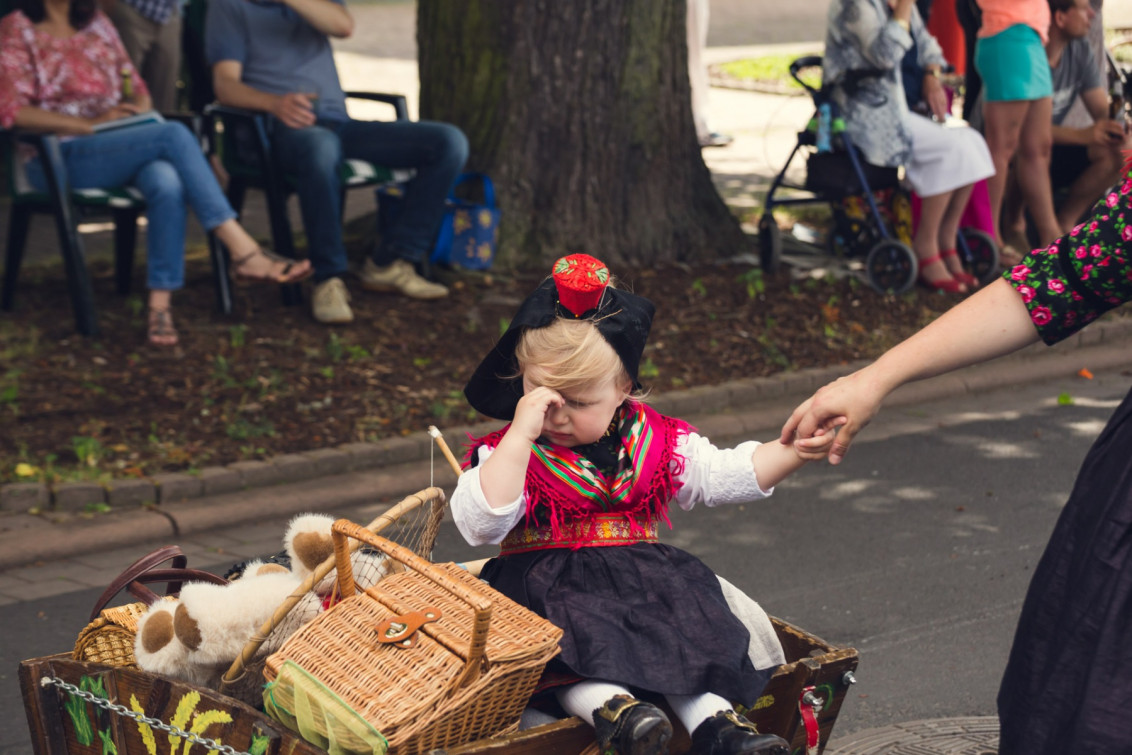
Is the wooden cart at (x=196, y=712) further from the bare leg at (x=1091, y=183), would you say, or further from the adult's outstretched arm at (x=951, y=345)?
the bare leg at (x=1091, y=183)

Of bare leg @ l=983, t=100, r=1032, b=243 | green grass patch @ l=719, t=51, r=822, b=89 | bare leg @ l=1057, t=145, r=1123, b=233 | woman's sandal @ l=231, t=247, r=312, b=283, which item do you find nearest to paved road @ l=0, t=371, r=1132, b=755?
woman's sandal @ l=231, t=247, r=312, b=283

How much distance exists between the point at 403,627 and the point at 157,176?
4.80m

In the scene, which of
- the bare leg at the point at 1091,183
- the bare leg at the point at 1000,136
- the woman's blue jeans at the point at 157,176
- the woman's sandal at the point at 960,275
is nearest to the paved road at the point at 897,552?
the woman's sandal at the point at 960,275

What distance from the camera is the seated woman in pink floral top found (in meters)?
6.62

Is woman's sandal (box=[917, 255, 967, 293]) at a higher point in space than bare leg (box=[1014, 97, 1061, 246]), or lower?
lower

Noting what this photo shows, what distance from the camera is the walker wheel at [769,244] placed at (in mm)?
8406

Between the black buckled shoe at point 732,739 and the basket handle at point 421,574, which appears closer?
the basket handle at point 421,574

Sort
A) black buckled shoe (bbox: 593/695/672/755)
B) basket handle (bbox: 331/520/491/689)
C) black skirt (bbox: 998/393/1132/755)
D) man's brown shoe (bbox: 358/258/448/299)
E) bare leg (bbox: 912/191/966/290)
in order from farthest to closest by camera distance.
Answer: bare leg (bbox: 912/191/966/290), man's brown shoe (bbox: 358/258/448/299), black buckled shoe (bbox: 593/695/672/755), basket handle (bbox: 331/520/491/689), black skirt (bbox: 998/393/1132/755)

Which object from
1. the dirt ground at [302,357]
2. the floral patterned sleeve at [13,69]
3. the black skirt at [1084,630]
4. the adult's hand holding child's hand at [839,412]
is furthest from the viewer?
the floral patterned sleeve at [13,69]

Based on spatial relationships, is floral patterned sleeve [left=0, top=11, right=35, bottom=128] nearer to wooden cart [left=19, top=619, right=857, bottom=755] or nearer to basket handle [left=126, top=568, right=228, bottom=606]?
basket handle [left=126, top=568, right=228, bottom=606]

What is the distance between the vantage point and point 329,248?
7.17m

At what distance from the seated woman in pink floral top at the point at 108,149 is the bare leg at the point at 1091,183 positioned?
573 cm

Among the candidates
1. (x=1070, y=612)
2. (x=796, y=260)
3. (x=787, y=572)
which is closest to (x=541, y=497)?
(x=1070, y=612)

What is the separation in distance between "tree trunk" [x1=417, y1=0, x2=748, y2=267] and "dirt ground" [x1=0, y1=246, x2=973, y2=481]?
1.34ft
